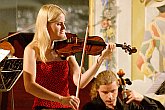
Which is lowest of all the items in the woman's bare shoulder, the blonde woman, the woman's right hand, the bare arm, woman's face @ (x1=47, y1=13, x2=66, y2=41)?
the blonde woman

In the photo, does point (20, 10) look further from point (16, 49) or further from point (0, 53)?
point (0, 53)

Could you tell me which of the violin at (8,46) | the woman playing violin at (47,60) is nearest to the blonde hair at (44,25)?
the woman playing violin at (47,60)

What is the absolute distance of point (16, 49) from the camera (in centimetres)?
268

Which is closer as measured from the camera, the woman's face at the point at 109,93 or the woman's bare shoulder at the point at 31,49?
the woman's bare shoulder at the point at 31,49

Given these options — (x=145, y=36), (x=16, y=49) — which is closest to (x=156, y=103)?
(x=145, y=36)

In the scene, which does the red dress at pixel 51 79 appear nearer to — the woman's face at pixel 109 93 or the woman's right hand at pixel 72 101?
the woman's right hand at pixel 72 101

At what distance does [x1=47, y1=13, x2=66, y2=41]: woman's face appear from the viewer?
183 cm

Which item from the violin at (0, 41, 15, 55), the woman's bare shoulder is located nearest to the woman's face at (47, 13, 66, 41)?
the woman's bare shoulder

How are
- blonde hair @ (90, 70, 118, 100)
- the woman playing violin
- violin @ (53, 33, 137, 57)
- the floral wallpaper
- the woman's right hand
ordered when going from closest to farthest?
1. the woman's right hand
2. the woman playing violin
3. violin @ (53, 33, 137, 57)
4. blonde hair @ (90, 70, 118, 100)
5. the floral wallpaper

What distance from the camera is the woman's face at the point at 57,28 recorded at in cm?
183

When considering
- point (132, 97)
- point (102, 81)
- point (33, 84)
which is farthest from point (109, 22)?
point (33, 84)

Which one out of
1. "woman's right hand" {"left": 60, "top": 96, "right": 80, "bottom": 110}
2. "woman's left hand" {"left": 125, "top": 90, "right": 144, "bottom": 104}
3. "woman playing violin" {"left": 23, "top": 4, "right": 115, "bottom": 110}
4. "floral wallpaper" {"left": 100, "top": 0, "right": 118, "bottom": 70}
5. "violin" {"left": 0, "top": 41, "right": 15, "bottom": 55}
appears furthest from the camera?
"floral wallpaper" {"left": 100, "top": 0, "right": 118, "bottom": 70}

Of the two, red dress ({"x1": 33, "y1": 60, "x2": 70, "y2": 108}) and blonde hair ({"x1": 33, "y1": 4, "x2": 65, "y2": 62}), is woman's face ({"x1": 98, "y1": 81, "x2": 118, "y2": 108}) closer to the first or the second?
red dress ({"x1": 33, "y1": 60, "x2": 70, "y2": 108})

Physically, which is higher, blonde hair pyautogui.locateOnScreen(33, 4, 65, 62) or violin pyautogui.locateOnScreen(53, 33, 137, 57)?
blonde hair pyautogui.locateOnScreen(33, 4, 65, 62)
